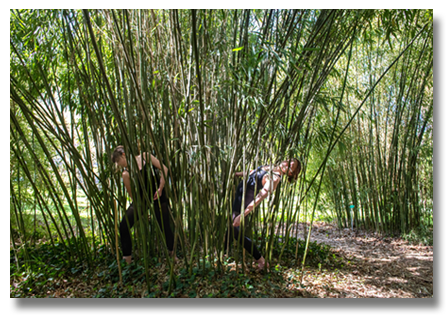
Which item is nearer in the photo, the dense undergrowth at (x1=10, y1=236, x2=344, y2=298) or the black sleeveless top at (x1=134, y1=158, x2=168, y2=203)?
the black sleeveless top at (x1=134, y1=158, x2=168, y2=203)

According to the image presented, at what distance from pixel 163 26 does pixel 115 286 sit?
1552 millimetres

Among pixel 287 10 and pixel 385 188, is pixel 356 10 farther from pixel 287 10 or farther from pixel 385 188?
pixel 385 188

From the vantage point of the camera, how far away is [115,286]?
1.76 m

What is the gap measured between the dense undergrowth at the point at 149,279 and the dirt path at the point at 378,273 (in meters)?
0.21

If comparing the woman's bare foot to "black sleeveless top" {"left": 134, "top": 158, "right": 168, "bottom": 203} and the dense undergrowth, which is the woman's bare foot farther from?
"black sleeveless top" {"left": 134, "top": 158, "right": 168, "bottom": 203}

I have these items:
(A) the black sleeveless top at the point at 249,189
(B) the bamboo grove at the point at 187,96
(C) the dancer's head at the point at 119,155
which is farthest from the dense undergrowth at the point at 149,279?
(C) the dancer's head at the point at 119,155

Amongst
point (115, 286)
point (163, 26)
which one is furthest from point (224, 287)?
point (163, 26)

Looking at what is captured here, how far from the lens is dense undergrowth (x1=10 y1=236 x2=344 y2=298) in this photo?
1.69 metres

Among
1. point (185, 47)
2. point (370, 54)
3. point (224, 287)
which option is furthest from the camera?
point (370, 54)

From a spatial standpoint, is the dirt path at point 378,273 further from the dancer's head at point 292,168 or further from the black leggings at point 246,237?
the dancer's head at point 292,168

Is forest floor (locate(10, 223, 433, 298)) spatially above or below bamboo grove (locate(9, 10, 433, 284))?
below

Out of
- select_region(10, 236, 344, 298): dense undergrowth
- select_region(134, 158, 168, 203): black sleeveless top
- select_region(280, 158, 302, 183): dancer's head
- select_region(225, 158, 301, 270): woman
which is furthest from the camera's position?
select_region(280, 158, 302, 183): dancer's head

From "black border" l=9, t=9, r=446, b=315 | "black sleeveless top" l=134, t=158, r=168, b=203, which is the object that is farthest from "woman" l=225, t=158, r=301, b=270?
"black sleeveless top" l=134, t=158, r=168, b=203

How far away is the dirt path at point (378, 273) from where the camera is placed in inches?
72.0
